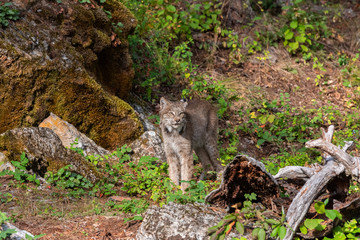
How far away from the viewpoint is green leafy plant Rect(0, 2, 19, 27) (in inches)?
291

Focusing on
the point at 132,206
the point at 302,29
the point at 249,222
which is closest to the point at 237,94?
the point at 302,29

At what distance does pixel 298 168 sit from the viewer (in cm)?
503

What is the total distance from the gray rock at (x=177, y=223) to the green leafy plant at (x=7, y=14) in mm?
4556

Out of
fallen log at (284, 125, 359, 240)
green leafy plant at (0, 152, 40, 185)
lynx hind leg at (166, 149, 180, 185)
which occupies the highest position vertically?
fallen log at (284, 125, 359, 240)

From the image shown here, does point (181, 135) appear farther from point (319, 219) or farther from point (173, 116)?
point (319, 219)

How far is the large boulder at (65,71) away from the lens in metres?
7.32

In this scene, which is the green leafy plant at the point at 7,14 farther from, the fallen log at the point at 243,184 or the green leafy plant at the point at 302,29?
the green leafy plant at the point at 302,29

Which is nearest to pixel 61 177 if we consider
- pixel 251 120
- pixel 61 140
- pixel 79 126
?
pixel 61 140

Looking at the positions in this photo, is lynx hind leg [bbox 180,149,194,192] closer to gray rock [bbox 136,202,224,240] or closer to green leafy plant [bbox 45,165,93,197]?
green leafy plant [bbox 45,165,93,197]

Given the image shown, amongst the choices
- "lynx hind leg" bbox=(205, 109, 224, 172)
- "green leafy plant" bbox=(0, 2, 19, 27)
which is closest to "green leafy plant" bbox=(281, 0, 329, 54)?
"lynx hind leg" bbox=(205, 109, 224, 172)

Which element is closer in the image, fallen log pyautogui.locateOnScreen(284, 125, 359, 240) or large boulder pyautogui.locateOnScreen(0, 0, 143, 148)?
fallen log pyautogui.locateOnScreen(284, 125, 359, 240)

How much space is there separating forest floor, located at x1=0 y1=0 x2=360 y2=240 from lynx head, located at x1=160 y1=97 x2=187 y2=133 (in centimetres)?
192

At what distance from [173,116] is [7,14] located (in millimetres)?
3354

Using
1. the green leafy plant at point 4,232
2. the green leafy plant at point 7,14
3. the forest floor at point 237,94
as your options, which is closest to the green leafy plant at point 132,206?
the forest floor at point 237,94
